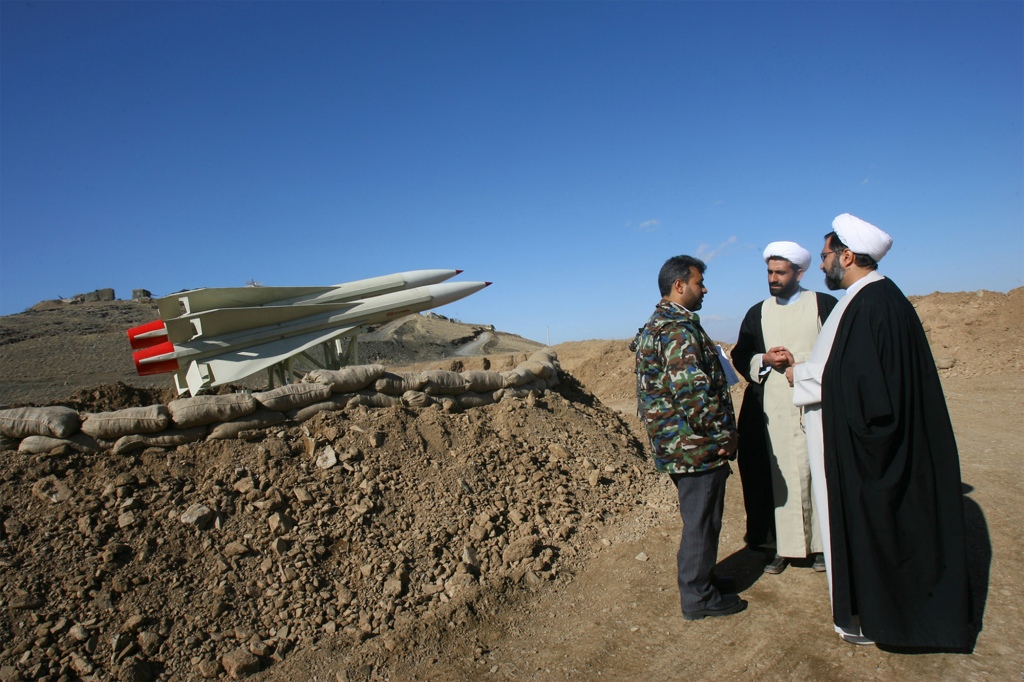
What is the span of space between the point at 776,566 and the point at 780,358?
1.39m

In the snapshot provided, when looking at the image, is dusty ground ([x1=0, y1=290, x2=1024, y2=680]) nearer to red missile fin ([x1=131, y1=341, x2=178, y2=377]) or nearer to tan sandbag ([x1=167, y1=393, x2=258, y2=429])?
tan sandbag ([x1=167, y1=393, x2=258, y2=429])

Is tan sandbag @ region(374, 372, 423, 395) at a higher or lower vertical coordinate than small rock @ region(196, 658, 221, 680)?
higher

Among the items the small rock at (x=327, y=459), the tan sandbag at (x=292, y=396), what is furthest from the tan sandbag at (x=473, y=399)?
the small rock at (x=327, y=459)

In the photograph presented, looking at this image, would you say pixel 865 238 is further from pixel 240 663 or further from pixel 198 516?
pixel 198 516

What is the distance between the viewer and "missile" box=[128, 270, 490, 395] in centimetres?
894

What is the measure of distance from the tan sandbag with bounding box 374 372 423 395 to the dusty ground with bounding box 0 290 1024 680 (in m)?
0.33

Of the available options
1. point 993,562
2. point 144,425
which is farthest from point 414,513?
point 993,562

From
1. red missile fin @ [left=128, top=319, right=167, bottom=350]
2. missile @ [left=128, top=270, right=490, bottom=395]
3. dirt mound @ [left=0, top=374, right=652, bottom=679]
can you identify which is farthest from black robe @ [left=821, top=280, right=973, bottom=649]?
red missile fin @ [left=128, top=319, right=167, bottom=350]

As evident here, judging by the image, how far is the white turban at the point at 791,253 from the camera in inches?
157

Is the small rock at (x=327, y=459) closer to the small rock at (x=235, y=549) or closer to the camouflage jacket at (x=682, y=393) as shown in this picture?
the small rock at (x=235, y=549)

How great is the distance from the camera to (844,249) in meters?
3.21

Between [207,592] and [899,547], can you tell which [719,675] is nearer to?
[899,547]

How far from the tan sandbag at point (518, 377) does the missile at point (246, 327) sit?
3.74 metres

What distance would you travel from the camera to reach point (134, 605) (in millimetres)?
3645
